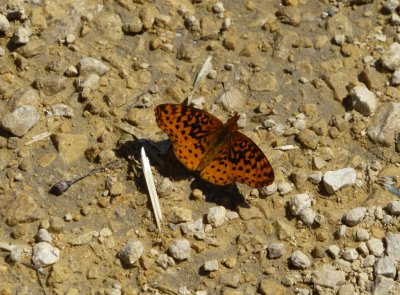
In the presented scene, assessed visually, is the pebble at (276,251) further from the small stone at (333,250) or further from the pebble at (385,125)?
the pebble at (385,125)

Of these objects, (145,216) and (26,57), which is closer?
(145,216)

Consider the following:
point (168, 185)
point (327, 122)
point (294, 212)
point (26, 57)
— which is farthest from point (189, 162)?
point (26, 57)

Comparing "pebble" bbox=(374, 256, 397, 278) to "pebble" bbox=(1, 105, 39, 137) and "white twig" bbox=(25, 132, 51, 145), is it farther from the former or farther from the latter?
"pebble" bbox=(1, 105, 39, 137)

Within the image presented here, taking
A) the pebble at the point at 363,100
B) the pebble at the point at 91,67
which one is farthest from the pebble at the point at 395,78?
the pebble at the point at 91,67

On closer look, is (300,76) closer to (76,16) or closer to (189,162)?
(189,162)

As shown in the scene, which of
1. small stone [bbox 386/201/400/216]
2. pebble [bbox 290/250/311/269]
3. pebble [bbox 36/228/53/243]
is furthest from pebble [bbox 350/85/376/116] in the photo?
pebble [bbox 36/228/53/243]

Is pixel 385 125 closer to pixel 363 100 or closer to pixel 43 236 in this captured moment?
pixel 363 100
